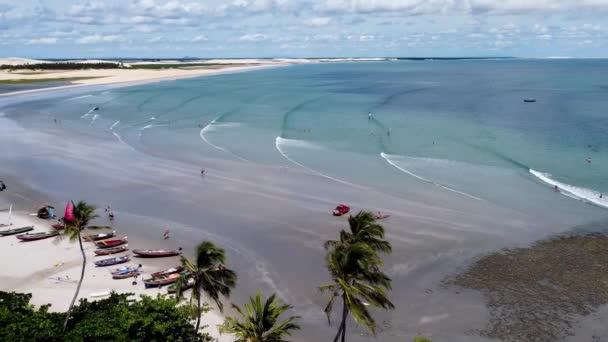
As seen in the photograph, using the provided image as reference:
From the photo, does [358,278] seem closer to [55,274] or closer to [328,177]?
[55,274]

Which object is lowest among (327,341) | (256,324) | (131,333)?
(327,341)

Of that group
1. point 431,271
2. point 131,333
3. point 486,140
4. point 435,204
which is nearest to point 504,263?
point 431,271

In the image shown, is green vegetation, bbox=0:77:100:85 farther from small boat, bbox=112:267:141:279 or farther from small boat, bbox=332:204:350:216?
small boat, bbox=332:204:350:216

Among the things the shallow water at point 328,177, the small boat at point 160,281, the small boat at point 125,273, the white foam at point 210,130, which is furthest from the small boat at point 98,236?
the white foam at point 210,130

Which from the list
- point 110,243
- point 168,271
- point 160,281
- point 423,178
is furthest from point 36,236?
point 423,178

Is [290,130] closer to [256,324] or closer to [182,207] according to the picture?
[182,207]

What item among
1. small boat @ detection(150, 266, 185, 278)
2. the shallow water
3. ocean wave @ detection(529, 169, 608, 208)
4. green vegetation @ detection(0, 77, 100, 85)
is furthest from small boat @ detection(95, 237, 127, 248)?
green vegetation @ detection(0, 77, 100, 85)
